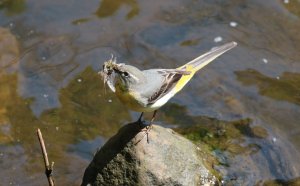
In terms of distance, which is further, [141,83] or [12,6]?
[12,6]

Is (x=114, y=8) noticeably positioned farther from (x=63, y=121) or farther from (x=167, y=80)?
(x=167, y=80)

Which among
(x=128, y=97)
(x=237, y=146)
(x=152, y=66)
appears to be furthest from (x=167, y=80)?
(x=152, y=66)

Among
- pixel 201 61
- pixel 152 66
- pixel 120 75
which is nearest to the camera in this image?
pixel 120 75

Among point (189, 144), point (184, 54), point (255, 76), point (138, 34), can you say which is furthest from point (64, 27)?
point (189, 144)

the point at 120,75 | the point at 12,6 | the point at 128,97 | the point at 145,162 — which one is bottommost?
the point at 12,6

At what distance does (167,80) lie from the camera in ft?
24.8

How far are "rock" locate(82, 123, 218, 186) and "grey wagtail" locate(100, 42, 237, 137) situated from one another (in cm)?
38

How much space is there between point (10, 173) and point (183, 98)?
2952mm

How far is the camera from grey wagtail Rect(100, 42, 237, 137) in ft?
22.0

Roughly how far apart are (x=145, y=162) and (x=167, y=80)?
1.13m

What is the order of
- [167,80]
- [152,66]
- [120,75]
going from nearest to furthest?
[120,75] < [167,80] < [152,66]

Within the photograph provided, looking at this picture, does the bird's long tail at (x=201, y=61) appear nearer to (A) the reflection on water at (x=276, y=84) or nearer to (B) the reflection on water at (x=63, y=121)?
(A) the reflection on water at (x=276, y=84)

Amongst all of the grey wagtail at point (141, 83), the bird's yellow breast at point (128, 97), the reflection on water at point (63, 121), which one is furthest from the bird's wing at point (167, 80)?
the reflection on water at point (63, 121)

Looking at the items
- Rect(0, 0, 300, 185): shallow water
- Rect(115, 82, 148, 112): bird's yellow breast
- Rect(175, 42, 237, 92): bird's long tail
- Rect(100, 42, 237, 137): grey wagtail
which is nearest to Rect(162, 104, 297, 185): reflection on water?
Rect(0, 0, 300, 185): shallow water
